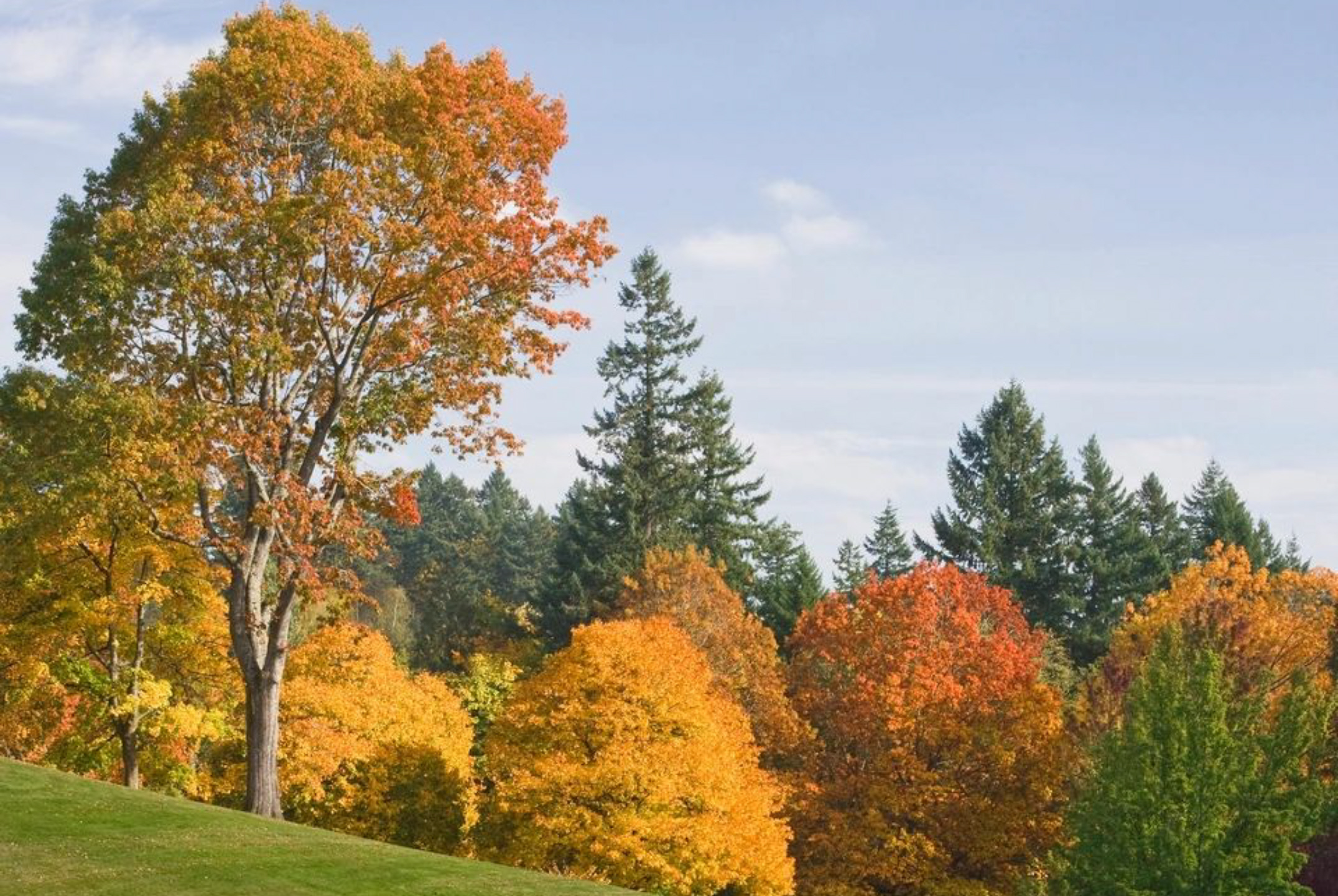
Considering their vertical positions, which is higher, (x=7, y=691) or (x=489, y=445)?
(x=489, y=445)

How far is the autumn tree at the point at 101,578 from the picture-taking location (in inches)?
1092

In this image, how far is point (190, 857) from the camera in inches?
905

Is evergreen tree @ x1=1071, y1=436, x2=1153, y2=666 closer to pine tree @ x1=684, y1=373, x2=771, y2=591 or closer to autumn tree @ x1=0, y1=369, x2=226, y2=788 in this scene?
pine tree @ x1=684, y1=373, x2=771, y2=591

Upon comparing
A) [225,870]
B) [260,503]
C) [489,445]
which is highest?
[489,445]

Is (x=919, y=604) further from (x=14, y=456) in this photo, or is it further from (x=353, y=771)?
(x=14, y=456)

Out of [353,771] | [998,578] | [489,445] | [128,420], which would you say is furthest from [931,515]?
[128,420]

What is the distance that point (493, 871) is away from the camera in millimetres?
24469

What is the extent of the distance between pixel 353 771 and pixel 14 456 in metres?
23.0

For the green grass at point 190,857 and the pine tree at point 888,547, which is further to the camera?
the pine tree at point 888,547

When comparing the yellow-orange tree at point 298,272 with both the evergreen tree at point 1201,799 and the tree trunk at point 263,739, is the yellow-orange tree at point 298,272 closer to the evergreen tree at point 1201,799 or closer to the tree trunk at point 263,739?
the tree trunk at point 263,739

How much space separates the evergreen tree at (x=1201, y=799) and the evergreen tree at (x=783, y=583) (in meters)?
38.2

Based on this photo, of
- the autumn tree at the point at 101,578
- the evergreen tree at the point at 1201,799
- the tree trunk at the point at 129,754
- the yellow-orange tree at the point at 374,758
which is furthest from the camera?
the yellow-orange tree at the point at 374,758

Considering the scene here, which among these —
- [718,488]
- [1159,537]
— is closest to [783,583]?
[718,488]

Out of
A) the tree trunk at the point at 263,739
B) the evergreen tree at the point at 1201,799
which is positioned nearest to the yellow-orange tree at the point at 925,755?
the evergreen tree at the point at 1201,799
